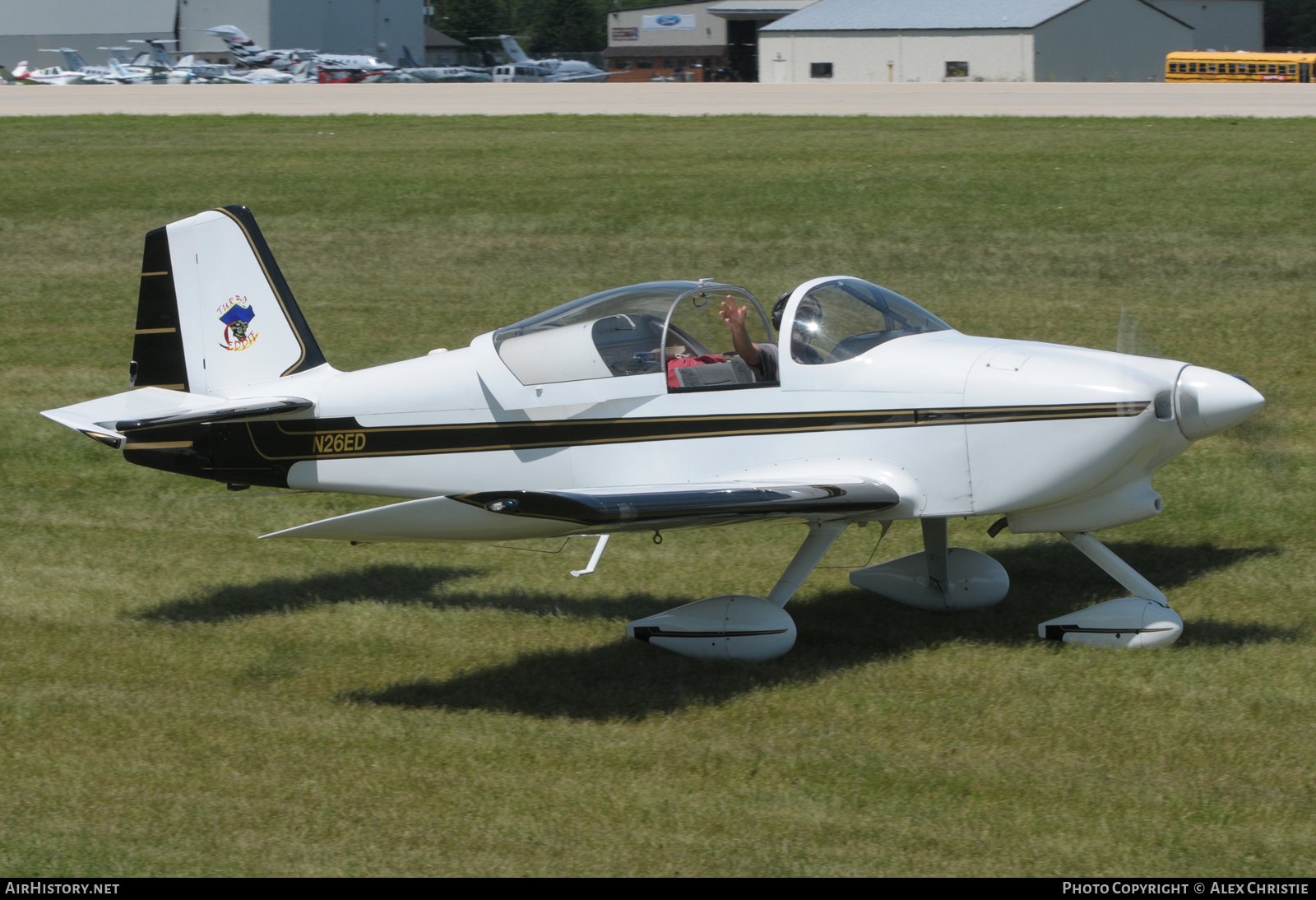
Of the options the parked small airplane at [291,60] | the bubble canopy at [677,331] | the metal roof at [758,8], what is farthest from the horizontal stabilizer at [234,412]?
the metal roof at [758,8]

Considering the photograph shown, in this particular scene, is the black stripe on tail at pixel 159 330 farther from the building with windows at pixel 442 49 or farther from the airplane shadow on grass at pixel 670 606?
the building with windows at pixel 442 49

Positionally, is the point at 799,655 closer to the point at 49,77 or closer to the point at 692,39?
the point at 49,77

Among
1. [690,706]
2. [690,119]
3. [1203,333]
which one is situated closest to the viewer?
[690,706]

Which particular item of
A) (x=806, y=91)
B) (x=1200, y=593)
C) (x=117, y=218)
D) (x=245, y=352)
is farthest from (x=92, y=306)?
(x=806, y=91)

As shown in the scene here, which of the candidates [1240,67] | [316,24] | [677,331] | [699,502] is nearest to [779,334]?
[677,331]

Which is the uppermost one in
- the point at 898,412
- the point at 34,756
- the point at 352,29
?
the point at 352,29

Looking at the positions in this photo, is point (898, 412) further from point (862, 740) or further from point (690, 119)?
point (690, 119)

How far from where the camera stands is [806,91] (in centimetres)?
3797

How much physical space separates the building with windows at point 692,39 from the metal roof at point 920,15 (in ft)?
49.4

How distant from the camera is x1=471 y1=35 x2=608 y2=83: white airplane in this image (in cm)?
7169

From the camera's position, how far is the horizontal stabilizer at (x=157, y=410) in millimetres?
7988

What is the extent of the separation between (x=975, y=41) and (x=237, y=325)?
55.3 m

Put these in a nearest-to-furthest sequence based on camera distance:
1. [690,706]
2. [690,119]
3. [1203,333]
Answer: [690,706]
[1203,333]
[690,119]

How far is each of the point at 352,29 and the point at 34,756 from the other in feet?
291
